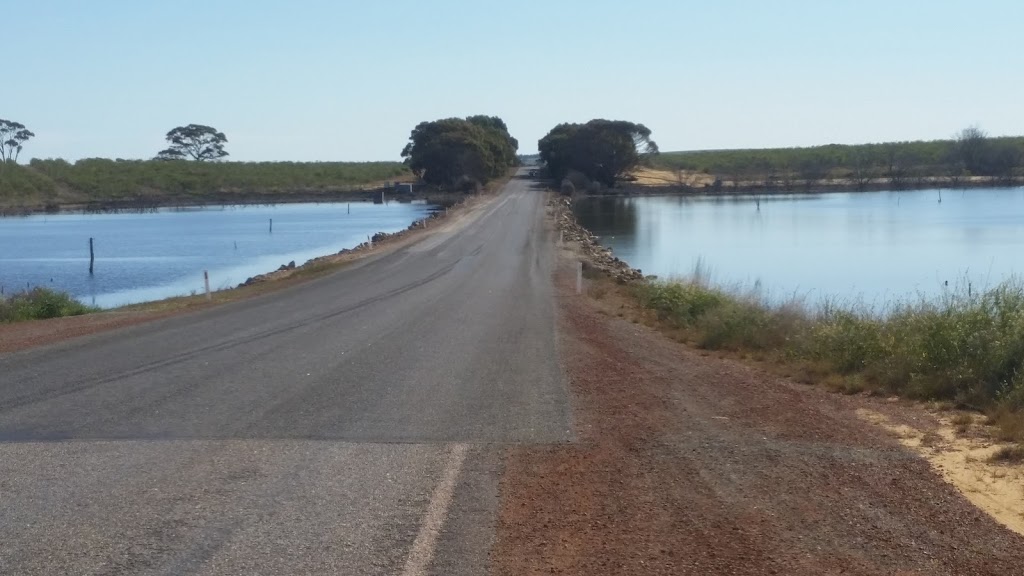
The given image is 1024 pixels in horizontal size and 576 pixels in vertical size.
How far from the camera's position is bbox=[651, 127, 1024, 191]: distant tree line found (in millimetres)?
117875

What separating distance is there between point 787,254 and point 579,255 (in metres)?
14.4

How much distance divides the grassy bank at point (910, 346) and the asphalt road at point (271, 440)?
327 cm

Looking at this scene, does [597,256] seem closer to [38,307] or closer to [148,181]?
[38,307]

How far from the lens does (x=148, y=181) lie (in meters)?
124

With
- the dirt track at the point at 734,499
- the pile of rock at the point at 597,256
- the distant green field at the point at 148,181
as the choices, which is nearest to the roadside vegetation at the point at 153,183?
the distant green field at the point at 148,181

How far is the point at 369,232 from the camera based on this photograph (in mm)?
66625

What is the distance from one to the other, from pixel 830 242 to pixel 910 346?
41953mm

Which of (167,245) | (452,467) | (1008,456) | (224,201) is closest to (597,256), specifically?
(167,245)

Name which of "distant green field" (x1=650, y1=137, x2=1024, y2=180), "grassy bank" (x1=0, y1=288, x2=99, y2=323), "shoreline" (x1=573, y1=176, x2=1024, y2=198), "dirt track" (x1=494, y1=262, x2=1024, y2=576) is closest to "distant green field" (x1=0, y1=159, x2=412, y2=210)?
"shoreline" (x1=573, y1=176, x2=1024, y2=198)

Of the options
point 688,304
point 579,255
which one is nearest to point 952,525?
point 688,304

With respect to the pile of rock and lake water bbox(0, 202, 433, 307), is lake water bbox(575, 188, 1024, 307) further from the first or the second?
lake water bbox(0, 202, 433, 307)

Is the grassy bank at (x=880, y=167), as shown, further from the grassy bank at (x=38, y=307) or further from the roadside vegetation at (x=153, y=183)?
the grassy bank at (x=38, y=307)

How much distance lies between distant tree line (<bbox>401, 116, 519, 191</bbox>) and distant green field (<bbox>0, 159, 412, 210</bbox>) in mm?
14423

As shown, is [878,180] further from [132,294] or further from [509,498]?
[509,498]
